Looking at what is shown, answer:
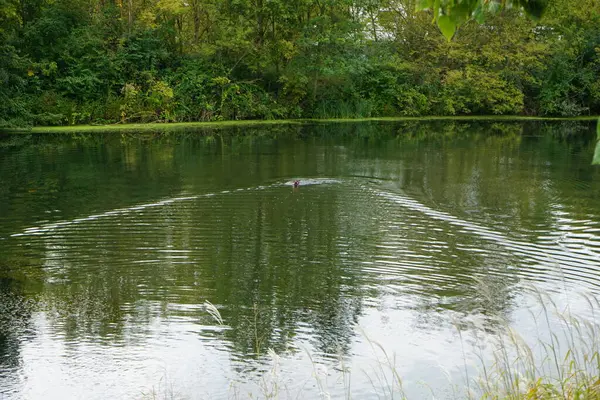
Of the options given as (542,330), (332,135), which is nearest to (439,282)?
(542,330)

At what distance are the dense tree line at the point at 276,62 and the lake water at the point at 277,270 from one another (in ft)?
33.4

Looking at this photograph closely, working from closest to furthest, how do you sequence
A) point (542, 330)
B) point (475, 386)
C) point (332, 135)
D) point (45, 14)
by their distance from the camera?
point (475, 386), point (542, 330), point (332, 135), point (45, 14)

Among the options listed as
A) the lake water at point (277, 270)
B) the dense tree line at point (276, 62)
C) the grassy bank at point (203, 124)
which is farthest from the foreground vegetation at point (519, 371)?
the grassy bank at point (203, 124)

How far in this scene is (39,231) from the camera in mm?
11664

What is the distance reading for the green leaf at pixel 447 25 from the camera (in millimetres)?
3061

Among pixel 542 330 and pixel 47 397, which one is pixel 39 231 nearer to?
pixel 47 397

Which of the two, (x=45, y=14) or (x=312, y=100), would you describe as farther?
(x=312, y=100)

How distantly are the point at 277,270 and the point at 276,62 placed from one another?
84.0 ft

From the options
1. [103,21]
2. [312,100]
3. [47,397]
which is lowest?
[47,397]

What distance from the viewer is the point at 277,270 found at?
9.52 m

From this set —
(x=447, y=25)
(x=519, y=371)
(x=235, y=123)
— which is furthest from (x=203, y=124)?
(x=447, y=25)

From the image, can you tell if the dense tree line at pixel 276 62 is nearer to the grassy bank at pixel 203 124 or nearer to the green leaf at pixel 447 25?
the grassy bank at pixel 203 124

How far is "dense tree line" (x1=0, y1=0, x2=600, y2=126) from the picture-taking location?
97.1 feet

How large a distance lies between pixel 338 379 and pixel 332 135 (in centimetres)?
2163
